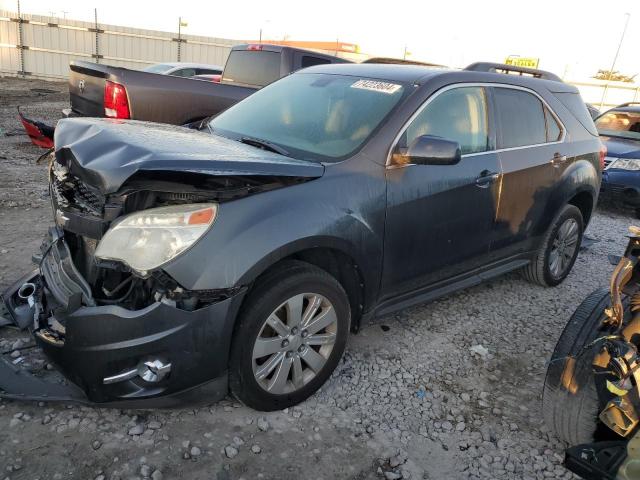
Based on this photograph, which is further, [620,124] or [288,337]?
[620,124]

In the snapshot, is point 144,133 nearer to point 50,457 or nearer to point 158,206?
point 158,206

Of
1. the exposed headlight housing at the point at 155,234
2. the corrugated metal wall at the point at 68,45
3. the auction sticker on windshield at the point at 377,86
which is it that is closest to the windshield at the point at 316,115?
the auction sticker on windshield at the point at 377,86

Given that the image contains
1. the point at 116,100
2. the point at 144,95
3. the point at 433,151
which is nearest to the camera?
the point at 433,151

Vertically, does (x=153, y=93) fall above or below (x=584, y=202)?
above

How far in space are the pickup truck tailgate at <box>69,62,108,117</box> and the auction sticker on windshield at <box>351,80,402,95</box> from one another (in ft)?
12.2

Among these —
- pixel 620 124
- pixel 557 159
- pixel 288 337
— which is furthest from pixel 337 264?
pixel 620 124

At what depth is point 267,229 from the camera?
2.36m

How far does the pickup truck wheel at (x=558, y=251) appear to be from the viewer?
4453 millimetres

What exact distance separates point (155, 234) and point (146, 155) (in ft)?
1.12

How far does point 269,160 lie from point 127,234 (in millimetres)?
760

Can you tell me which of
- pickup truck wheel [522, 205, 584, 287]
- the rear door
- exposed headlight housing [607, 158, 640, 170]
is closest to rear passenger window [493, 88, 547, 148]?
the rear door

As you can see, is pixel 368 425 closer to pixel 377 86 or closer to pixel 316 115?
pixel 316 115

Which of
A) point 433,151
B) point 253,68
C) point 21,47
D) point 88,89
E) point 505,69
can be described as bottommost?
point 21,47

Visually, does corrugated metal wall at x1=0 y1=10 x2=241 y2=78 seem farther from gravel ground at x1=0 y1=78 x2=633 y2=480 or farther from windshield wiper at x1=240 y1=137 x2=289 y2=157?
windshield wiper at x1=240 y1=137 x2=289 y2=157
